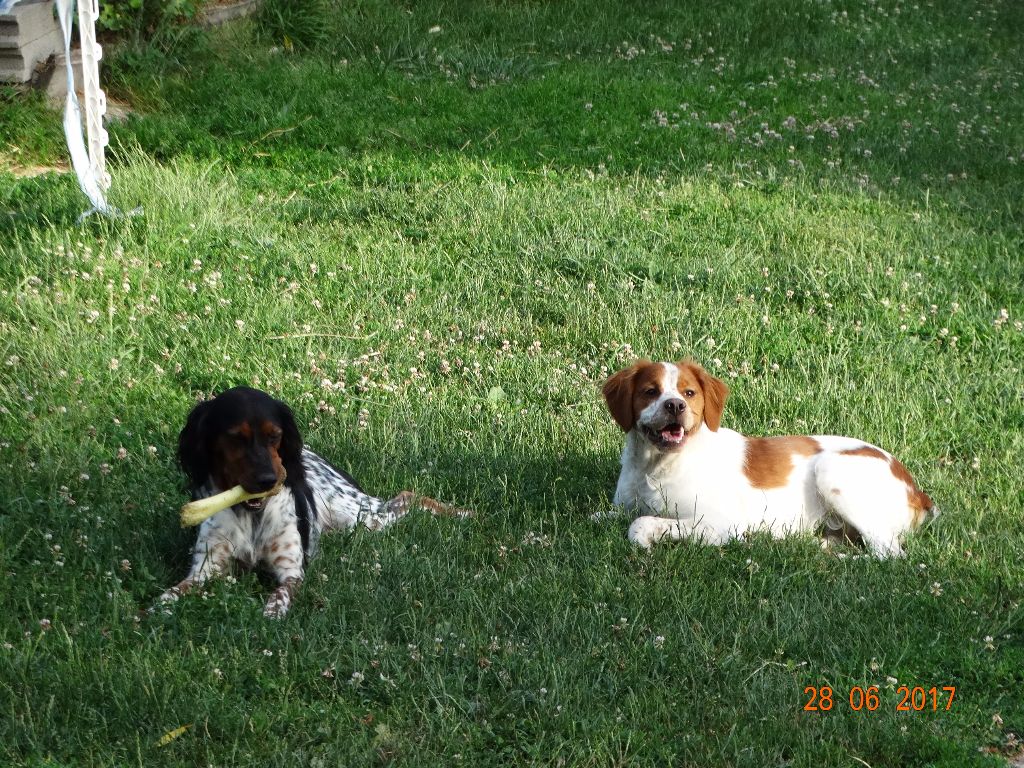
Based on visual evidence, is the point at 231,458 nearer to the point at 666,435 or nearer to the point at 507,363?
the point at 666,435

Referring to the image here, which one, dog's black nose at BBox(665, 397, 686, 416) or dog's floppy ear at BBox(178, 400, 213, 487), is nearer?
dog's floppy ear at BBox(178, 400, 213, 487)

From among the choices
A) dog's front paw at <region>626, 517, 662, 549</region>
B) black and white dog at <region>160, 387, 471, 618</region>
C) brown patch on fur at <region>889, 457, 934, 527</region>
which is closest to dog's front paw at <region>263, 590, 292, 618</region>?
black and white dog at <region>160, 387, 471, 618</region>

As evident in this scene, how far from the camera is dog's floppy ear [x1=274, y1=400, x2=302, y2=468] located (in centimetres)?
474

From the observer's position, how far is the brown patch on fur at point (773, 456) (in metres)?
5.45

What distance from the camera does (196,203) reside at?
837 cm

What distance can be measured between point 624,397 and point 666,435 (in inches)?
10.5

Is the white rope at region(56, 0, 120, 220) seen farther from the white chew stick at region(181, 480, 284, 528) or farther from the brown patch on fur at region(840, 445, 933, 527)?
the brown patch on fur at region(840, 445, 933, 527)

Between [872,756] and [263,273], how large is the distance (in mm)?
5284

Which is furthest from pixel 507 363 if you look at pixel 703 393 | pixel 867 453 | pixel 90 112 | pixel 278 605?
pixel 90 112

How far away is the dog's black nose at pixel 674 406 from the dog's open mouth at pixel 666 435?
0.07 m

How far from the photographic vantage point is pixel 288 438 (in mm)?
4773

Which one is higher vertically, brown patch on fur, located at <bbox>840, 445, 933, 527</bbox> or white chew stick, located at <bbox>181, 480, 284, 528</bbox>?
white chew stick, located at <bbox>181, 480, 284, 528</bbox>

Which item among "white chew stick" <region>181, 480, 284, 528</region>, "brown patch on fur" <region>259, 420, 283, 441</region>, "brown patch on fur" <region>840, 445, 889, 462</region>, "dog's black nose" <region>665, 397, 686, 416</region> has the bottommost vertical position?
"brown patch on fur" <region>840, 445, 889, 462</region>

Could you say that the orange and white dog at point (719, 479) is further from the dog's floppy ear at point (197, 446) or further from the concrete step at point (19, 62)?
the concrete step at point (19, 62)
